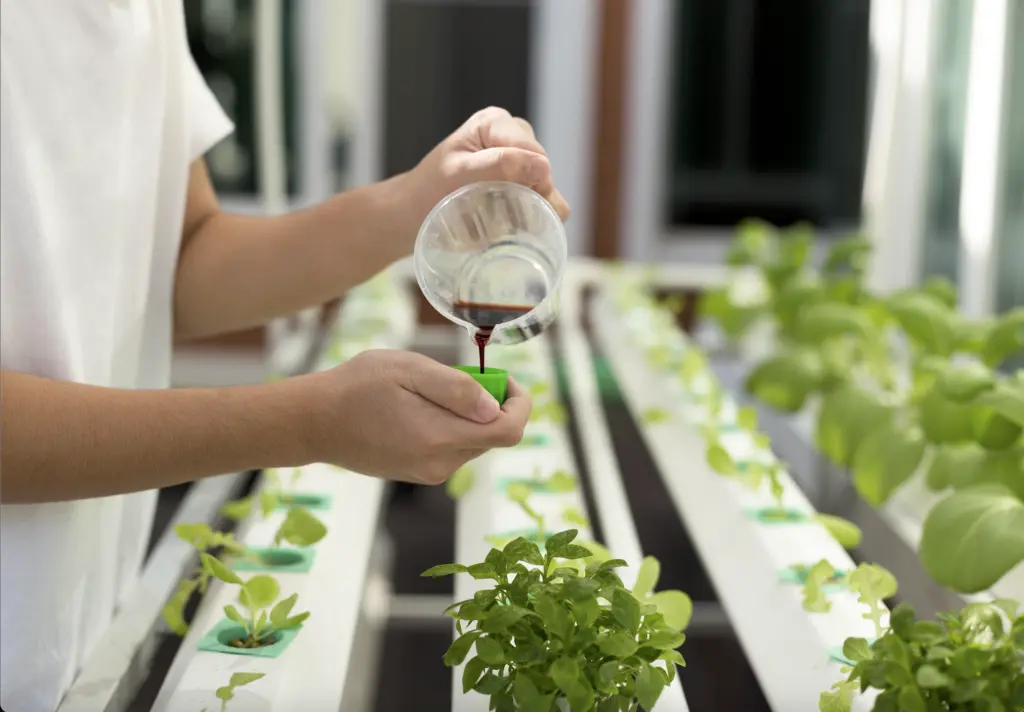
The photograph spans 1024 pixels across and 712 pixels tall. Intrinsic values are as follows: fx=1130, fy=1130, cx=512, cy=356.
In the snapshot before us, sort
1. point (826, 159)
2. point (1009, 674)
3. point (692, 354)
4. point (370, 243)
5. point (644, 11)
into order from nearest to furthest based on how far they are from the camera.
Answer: point (1009, 674) < point (370, 243) < point (692, 354) < point (644, 11) < point (826, 159)

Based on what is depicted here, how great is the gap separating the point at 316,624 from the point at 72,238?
343 millimetres

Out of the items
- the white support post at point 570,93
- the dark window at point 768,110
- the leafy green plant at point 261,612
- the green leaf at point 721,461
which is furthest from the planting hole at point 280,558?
the dark window at point 768,110

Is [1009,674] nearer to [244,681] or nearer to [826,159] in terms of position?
[244,681]

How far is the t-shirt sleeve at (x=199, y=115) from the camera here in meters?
1.01

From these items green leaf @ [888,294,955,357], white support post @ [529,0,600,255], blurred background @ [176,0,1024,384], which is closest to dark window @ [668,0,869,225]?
blurred background @ [176,0,1024,384]

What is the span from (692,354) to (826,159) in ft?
10.0

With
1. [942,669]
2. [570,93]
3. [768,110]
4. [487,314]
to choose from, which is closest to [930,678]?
[942,669]

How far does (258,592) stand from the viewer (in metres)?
0.79

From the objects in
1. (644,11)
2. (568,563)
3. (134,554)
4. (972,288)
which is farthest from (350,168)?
(568,563)

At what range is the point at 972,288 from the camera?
1862 millimetres

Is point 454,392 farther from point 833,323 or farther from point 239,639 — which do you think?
point 833,323

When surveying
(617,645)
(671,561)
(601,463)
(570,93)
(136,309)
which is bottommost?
(671,561)

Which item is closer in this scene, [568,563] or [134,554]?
[568,563]

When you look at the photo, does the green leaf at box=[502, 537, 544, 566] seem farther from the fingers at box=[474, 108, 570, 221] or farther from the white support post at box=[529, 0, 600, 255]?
the white support post at box=[529, 0, 600, 255]
